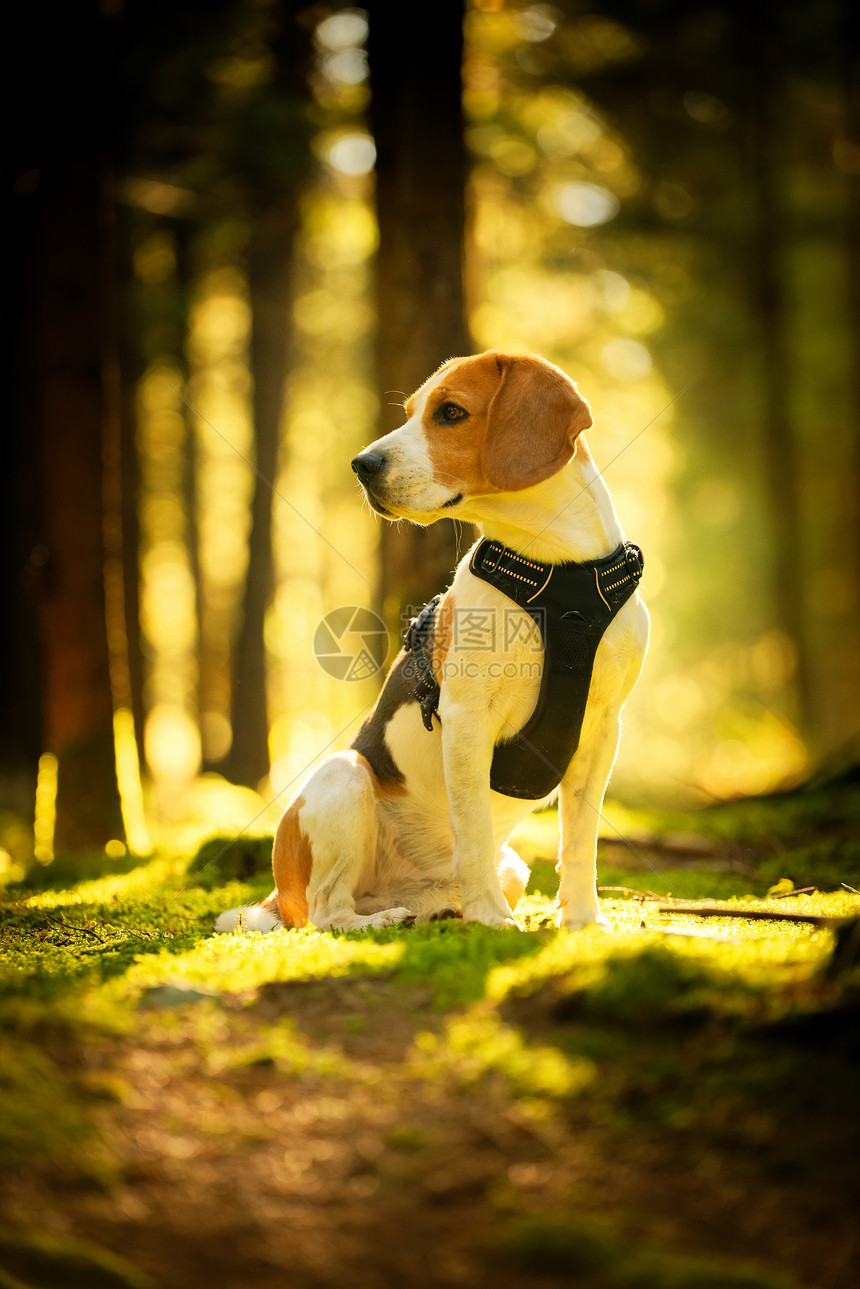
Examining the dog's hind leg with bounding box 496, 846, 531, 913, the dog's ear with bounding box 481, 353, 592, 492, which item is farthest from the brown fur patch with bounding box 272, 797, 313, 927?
the dog's ear with bounding box 481, 353, 592, 492

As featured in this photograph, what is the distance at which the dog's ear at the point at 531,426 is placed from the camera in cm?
391

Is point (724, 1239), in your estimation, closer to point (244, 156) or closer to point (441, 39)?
point (441, 39)

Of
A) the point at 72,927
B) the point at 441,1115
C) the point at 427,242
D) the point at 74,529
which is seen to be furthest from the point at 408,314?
the point at 441,1115

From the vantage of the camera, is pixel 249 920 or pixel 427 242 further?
pixel 427 242

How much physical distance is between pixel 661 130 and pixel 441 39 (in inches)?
311

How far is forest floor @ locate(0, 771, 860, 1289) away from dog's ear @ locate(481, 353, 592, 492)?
1.81 meters

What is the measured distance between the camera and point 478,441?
404 cm

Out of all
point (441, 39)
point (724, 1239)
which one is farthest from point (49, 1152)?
point (441, 39)

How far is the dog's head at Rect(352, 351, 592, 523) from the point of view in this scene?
3.92m

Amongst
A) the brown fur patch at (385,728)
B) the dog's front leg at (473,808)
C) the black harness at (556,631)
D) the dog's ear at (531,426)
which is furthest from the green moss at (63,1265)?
the dog's ear at (531,426)

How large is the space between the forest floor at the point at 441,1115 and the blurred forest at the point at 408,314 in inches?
161

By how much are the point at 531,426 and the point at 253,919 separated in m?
2.50

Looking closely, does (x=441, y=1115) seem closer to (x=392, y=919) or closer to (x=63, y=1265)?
(x=63, y=1265)

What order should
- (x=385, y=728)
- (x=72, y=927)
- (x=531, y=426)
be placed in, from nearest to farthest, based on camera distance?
1. (x=531, y=426)
2. (x=72, y=927)
3. (x=385, y=728)
